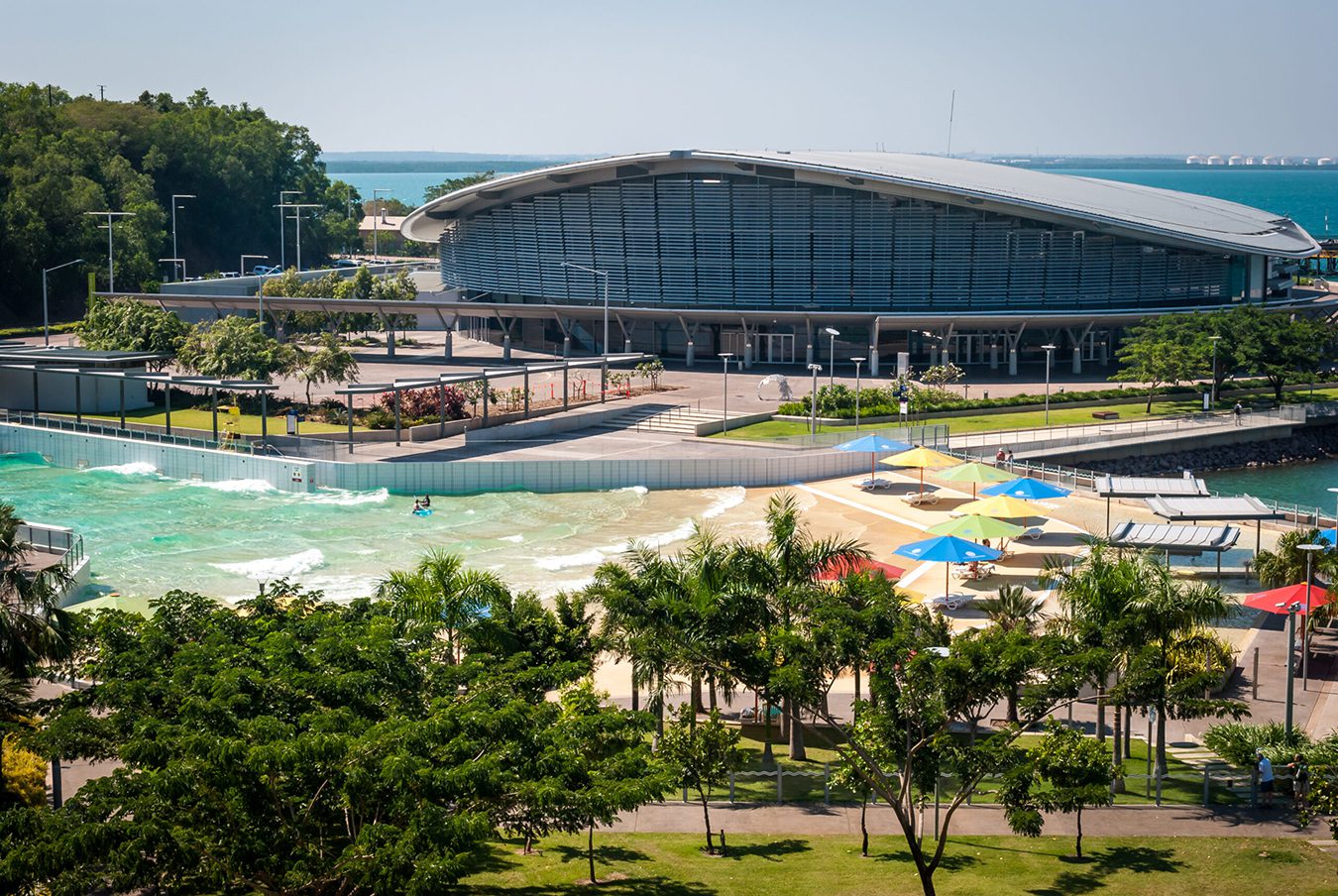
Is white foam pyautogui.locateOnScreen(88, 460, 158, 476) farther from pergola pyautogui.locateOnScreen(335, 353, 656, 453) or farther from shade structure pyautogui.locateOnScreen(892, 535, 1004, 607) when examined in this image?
shade structure pyautogui.locateOnScreen(892, 535, 1004, 607)

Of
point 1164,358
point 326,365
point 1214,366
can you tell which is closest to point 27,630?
point 326,365

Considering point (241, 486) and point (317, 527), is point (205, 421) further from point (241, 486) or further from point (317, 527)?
point (317, 527)

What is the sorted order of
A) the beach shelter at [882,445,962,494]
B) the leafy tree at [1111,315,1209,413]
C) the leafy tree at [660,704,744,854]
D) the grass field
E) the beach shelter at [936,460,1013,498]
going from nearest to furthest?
1. the leafy tree at [660,704,744,854]
2. the beach shelter at [936,460,1013,498]
3. the beach shelter at [882,445,962,494]
4. the grass field
5. the leafy tree at [1111,315,1209,413]

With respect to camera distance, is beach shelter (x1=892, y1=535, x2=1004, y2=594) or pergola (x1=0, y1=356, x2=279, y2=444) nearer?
beach shelter (x1=892, y1=535, x2=1004, y2=594)

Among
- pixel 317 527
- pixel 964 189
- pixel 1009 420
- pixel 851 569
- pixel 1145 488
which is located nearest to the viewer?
pixel 851 569

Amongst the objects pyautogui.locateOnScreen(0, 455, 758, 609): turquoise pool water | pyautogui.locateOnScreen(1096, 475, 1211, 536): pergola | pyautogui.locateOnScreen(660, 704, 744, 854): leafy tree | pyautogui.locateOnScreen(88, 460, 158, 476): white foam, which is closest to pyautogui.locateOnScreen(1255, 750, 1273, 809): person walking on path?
pyautogui.locateOnScreen(660, 704, 744, 854): leafy tree

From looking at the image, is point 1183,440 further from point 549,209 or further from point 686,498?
point 549,209
